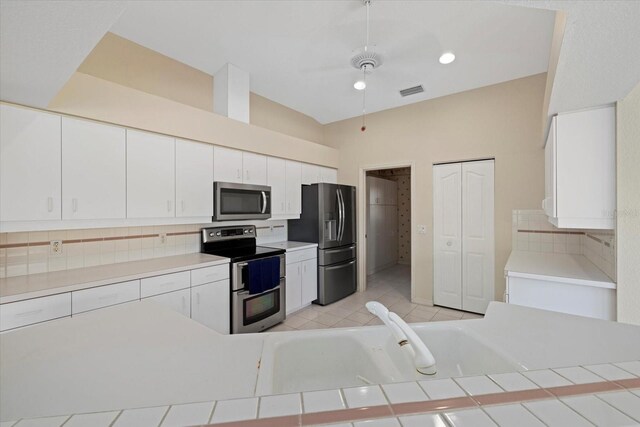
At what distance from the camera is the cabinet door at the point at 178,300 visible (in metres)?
2.23

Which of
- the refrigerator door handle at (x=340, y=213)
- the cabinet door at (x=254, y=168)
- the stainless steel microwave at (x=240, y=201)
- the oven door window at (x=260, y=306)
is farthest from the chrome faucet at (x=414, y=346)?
the refrigerator door handle at (x=340, y=213)

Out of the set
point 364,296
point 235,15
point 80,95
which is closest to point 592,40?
point 235,15

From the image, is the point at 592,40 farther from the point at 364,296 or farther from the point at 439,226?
the point at 364,296

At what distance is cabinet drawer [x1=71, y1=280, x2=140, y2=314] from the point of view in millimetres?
1825

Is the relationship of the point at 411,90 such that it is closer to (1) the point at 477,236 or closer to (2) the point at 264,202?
(1) the point at 477,236

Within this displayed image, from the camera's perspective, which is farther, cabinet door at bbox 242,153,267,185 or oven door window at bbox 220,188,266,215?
cabinet door at bbox 242,153,267,185

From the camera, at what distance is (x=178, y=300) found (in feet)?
7.64

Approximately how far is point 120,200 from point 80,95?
84cm

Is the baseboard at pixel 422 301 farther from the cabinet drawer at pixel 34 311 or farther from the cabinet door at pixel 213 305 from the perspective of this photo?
the cabinet drawer at pixel 34 311

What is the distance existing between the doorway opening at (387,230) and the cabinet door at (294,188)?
3.71 feet

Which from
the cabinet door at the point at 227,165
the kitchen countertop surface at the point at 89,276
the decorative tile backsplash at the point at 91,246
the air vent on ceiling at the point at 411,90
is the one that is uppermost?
the air vent on ceiling at the point at 411,90

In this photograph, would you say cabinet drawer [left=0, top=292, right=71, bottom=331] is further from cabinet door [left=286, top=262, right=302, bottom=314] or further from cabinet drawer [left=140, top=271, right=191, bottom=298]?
cabinet door [left=286, top=262, right=302, bottom=314]

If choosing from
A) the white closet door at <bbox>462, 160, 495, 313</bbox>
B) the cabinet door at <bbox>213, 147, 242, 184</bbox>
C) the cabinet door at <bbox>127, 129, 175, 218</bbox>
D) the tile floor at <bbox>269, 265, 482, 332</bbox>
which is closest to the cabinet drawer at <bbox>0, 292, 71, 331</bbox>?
the cabinet door at <bbox>127, 129, 175, 218</bbox>

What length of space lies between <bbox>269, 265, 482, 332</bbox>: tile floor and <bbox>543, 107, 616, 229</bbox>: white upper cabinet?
1.99 metres
